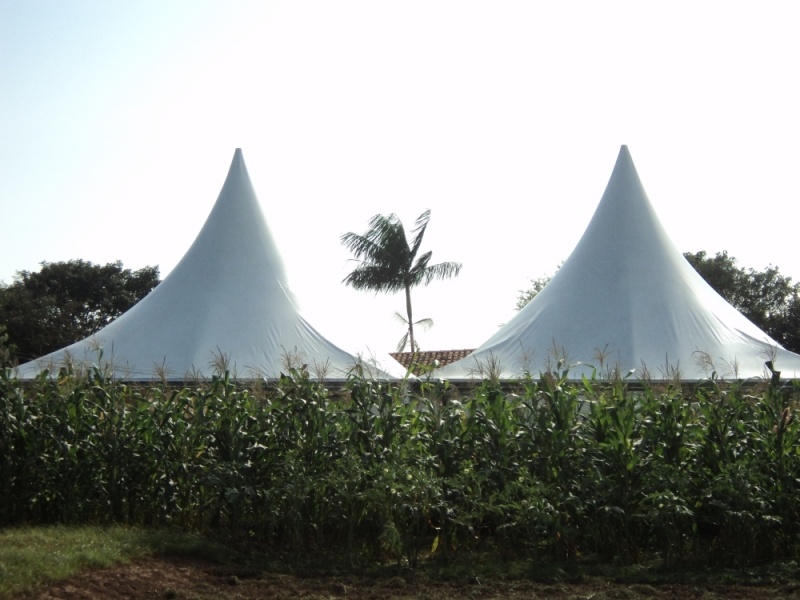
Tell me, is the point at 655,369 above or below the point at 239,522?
above

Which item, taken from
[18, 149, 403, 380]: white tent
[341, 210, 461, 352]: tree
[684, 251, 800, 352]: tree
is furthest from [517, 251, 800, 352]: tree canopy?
[18, 149, 403, 380]: white tent

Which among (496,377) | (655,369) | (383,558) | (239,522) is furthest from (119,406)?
(655,369)

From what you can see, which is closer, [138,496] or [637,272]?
[138,496]

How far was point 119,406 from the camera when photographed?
22.8 ft

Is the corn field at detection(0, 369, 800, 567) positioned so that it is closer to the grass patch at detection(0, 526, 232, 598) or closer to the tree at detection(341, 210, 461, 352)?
the grass patch at detection(0, 526, 232, 598)

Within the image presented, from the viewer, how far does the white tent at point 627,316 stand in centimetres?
1180

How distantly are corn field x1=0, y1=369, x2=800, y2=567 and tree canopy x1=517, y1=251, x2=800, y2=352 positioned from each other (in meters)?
23.3

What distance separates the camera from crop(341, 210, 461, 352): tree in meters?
20.9

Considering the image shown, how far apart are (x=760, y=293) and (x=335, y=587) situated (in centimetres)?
2675

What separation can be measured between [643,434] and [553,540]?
3.11 ft

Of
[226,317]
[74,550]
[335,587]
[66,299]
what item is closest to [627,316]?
[226,317]

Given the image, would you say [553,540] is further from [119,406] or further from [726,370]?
[726,370]

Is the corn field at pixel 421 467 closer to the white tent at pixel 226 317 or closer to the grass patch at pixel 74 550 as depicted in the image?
the grass patch at pixel 74 550

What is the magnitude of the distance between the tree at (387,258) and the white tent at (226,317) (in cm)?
606
